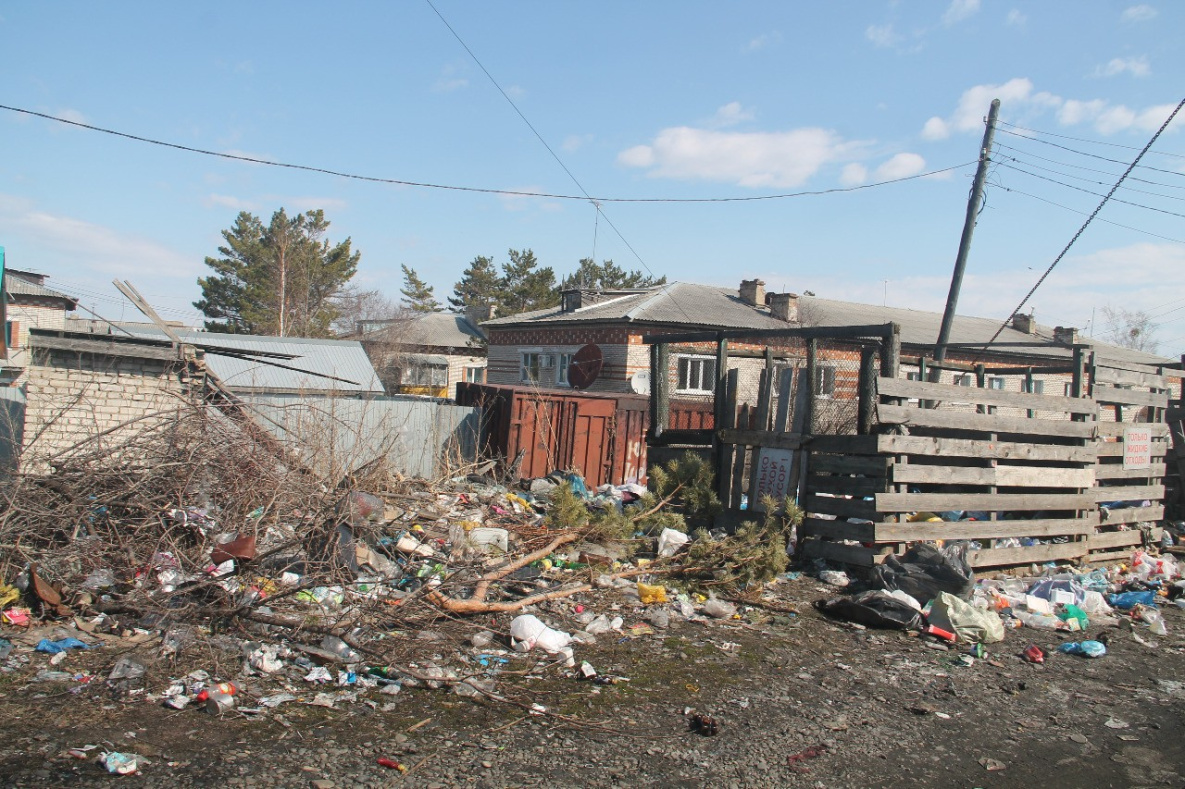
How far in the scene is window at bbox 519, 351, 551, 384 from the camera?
26453mm

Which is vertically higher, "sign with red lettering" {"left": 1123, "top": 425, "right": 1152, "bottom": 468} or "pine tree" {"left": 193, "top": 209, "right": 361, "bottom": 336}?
"pine tree" {"left": 193, "top": 209, "right": 361, "bottom": 336}

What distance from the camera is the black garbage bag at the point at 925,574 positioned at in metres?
6.49

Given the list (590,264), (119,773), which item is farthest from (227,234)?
(119,773)

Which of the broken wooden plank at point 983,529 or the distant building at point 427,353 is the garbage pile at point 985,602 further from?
the distant building at point 427,353

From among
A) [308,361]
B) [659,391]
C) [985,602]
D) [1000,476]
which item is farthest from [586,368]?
[985,602]

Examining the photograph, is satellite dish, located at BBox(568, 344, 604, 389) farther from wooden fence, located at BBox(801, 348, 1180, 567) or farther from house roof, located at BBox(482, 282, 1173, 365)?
wooden fence, located at BBox(801, 348, 1180, 567)

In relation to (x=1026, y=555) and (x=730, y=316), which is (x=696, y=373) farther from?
(x=1026, y=555)

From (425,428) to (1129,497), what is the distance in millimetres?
9896

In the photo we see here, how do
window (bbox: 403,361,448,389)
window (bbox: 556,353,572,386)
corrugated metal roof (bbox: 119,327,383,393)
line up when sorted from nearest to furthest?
1. corrugated metal roof (bbox: 119,327,383,393)
2. window (bbox: 556,353,572,386)
3. window (bbox: 403,361,448,389)

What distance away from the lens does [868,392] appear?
7.29 metres

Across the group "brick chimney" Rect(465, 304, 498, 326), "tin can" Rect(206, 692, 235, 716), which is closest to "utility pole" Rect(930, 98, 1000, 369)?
"tin can" Rect(206, 692, 235, 716)

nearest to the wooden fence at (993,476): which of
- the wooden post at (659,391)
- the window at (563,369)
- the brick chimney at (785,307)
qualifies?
the wooden post at (659,391)

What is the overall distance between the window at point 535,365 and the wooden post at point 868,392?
19.1m

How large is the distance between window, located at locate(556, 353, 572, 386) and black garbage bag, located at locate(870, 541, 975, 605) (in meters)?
18.7
